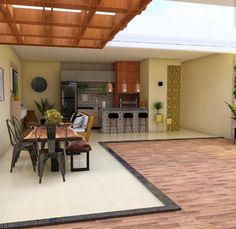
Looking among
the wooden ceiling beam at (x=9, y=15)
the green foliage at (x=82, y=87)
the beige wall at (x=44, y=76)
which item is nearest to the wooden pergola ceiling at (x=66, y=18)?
the wooden ceiling beam at (x=9, y=15)

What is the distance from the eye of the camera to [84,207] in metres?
3.18

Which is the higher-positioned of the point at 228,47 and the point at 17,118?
the point at 228,47

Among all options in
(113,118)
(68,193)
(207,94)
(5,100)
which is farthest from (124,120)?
(68,193)

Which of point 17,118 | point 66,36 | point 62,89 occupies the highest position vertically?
point 66,36

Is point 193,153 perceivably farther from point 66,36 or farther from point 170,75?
point 170,75

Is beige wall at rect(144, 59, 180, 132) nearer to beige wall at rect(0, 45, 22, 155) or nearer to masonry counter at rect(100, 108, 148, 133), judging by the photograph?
masonry counter at rect(100, 108, 148, 133)

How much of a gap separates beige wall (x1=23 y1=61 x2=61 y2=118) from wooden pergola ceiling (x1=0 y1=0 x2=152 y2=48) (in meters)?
5.84

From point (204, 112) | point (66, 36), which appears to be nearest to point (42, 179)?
point (66, 36)

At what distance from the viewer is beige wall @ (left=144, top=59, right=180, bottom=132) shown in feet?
32.7

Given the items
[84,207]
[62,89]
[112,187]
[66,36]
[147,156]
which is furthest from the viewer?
[62,89]

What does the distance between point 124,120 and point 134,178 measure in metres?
5.63

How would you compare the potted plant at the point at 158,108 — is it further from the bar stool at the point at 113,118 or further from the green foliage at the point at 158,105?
the bar stool at the point at 113,118

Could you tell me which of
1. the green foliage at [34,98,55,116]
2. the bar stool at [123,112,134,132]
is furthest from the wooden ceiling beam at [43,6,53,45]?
the green foliage at [34,98,55,116]

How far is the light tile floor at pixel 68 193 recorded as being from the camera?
3090 millimetres
